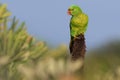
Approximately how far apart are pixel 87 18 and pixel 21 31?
1.18m

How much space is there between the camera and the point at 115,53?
497 cm

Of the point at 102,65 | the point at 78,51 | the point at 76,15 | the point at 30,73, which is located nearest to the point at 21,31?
the point at 76,15

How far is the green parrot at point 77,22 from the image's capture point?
392 cm

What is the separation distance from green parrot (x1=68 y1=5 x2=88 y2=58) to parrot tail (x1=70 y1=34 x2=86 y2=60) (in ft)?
0.15

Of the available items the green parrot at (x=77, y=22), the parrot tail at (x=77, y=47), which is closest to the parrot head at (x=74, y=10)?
the green parrot at (x=77, y=22)

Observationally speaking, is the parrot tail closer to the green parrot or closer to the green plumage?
the green parrot

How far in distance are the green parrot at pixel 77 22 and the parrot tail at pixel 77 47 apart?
45 millimetres

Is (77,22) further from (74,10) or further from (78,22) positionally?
(74,10)

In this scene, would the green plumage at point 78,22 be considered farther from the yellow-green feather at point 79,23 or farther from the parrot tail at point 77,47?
the parrot tail at point 77,47

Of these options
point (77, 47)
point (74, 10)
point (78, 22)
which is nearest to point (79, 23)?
point (78, 22)

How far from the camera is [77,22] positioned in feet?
13.6

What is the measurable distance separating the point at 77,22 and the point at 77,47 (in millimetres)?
754

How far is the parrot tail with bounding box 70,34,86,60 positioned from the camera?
3.26m

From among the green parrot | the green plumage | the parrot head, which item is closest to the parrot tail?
the green parrot
